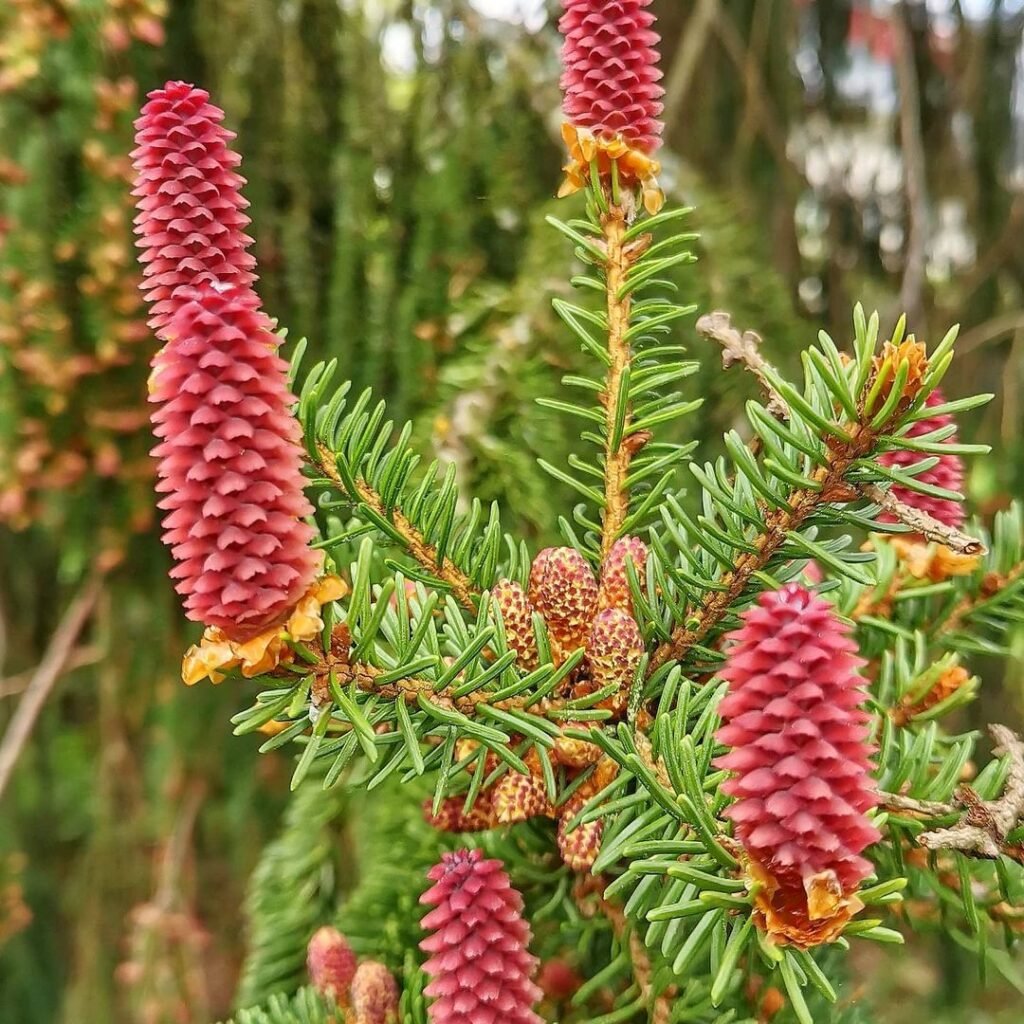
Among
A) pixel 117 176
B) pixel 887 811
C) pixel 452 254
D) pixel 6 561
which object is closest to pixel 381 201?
pixel 452 254

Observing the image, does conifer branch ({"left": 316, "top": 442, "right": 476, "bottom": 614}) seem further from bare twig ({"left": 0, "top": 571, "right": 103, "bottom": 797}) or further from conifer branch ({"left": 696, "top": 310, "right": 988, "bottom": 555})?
bare twig ({"left": 0, "top": 571, "right": 103, "bottom": 797})

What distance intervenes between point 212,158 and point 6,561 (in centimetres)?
92

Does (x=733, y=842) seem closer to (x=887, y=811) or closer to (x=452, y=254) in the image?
(x=887, y=811)

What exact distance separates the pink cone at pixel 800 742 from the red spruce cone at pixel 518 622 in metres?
0.12

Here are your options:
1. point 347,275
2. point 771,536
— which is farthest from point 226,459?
point 347,275

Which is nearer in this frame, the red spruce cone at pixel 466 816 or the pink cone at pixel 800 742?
the pink cone at pixel 800 742

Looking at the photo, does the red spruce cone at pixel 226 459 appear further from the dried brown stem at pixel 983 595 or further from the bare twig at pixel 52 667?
the bare twig at pixel 52 667

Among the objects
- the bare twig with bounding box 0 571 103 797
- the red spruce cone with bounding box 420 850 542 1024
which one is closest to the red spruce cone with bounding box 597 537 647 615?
the red spruce cone with bounding box 420 850 542 1024

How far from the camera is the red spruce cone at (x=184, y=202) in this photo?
0.94 ft

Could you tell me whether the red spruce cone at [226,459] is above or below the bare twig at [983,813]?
above

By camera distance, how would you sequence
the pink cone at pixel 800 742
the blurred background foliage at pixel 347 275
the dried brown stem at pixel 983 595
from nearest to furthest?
the pink cone at pixel 800 742 → the dried brown stem at pixel 983 595 → the blurred background foliage at pixel 347 275

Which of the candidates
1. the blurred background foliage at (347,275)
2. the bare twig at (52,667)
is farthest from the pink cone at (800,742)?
the bare twig at (52,667)

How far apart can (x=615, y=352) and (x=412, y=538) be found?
4.5 inches

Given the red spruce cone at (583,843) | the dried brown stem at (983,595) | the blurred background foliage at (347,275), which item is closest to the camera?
the red spruce cone at (583,843)
